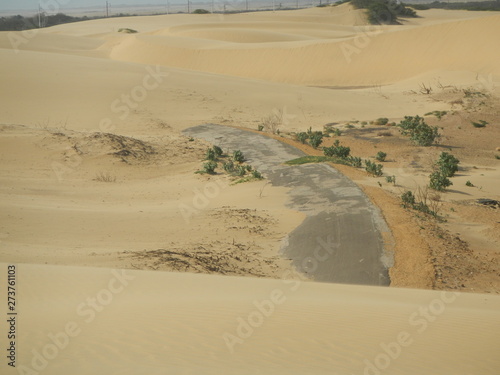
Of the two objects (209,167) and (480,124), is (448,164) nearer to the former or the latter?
(209,167)

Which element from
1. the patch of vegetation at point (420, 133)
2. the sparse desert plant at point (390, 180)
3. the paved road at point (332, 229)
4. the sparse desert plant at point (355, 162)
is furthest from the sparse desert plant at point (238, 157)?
the patch of vegetation at point (420, 133)

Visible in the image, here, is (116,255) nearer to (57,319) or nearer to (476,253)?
(57,319)

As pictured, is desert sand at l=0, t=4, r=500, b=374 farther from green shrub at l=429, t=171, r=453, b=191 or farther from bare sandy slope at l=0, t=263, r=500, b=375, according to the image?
green shrub at l=429, t=171, r=453, b=191

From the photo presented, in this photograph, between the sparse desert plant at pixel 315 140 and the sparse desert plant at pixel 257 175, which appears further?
the sparse desert plant at pixel 315 140

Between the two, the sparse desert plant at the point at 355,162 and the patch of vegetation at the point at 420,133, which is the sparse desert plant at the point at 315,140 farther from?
the patch of vegetation at the point at 420,133

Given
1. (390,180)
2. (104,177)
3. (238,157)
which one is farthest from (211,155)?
(390,180)

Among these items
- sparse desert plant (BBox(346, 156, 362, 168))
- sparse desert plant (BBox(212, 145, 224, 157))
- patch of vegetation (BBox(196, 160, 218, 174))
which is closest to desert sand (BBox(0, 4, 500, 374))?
patch of vegetation (BBox(196, 160, 218, 174))

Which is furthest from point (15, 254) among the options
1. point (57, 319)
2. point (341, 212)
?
point (341, 212)


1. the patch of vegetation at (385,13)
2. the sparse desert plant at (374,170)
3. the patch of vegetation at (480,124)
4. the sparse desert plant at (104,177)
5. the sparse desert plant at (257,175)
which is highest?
the patch of vegetation at (385,13)
